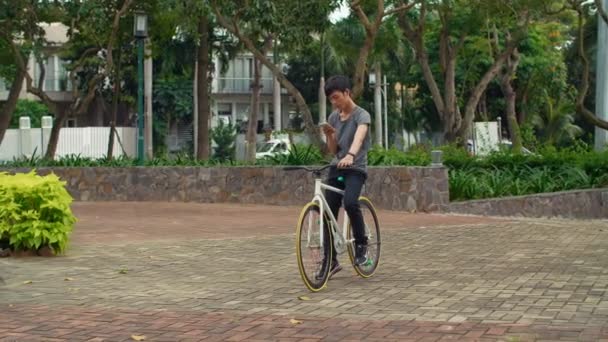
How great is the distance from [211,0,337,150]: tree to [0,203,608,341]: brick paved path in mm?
5647

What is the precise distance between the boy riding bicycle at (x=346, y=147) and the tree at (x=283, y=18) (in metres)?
9.46

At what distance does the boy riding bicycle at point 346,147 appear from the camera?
8555 mm

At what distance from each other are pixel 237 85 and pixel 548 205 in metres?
42.7

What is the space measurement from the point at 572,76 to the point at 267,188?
36.4 meters

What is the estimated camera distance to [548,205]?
1656 centimetres

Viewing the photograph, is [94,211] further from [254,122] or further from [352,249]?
[254,122]

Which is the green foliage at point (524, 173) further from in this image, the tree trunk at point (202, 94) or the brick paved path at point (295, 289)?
the tree trunk at point (202, 94)

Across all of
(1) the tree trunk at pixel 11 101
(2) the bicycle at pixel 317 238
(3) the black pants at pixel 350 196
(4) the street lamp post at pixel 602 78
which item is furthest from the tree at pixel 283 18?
(2) the bicycle at pixel 317 238

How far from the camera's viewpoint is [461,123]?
2358 centimetres

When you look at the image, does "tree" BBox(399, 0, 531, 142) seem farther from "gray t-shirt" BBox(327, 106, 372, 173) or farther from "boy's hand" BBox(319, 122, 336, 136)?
"boy's hand" BBox(319, 122, 336, 136)

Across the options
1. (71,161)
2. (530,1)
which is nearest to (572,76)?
(530,1)

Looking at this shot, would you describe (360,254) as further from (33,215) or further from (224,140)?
(224,140)

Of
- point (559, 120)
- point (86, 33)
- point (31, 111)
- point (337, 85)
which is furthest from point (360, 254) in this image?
point (31, 111)

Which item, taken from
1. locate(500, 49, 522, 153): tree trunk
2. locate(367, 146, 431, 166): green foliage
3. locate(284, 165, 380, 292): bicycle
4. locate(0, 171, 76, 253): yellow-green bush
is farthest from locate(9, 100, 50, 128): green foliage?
locate(284, 165, 380, 292): bicycle
